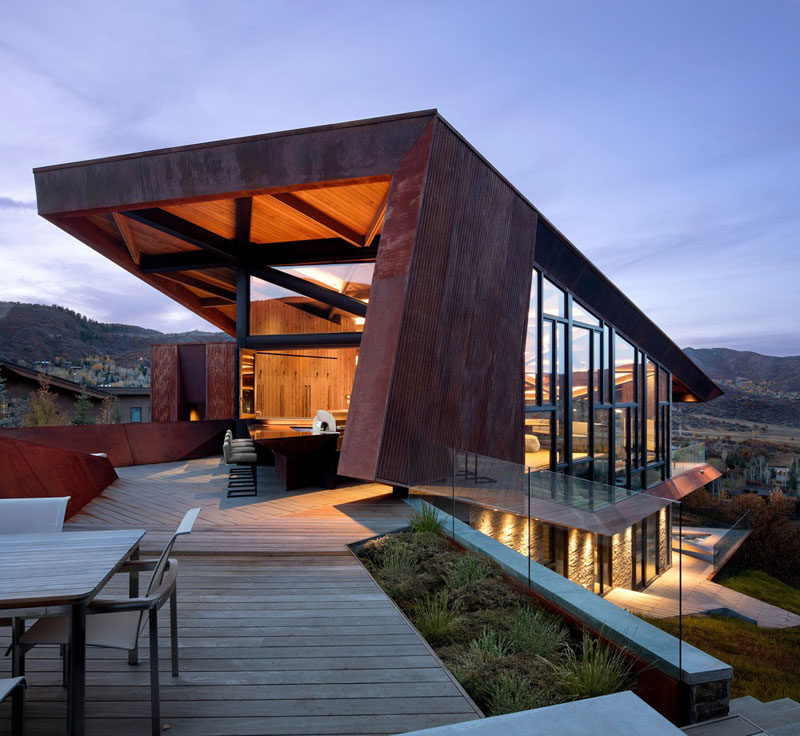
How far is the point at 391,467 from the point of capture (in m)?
6.95

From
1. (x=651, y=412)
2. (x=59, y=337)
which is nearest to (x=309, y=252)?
(x=651, y=412)

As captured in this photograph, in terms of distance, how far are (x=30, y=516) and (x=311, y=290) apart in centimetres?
984

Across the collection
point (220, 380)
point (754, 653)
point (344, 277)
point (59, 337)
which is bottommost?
point (754, 653)

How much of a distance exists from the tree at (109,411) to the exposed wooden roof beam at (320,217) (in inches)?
613

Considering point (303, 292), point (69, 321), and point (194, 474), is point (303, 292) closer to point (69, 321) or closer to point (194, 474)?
point (194, 474)

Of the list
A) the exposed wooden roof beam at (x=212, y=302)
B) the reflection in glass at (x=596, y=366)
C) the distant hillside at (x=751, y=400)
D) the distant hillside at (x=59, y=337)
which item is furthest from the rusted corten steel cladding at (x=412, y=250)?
the distant hillside at (x=59, y=337)

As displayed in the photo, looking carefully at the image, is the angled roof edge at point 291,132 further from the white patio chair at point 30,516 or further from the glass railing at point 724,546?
the glass railing at point 724,546

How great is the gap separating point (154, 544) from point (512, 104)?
14814 cm

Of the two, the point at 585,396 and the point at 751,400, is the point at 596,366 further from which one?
the point at 751,400

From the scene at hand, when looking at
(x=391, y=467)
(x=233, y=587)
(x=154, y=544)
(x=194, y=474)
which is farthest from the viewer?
(x=194, y=474)

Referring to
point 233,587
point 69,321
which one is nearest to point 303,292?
point 233,587

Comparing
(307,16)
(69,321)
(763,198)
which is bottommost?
(69,321)

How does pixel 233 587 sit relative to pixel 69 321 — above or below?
below

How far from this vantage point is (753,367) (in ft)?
314
